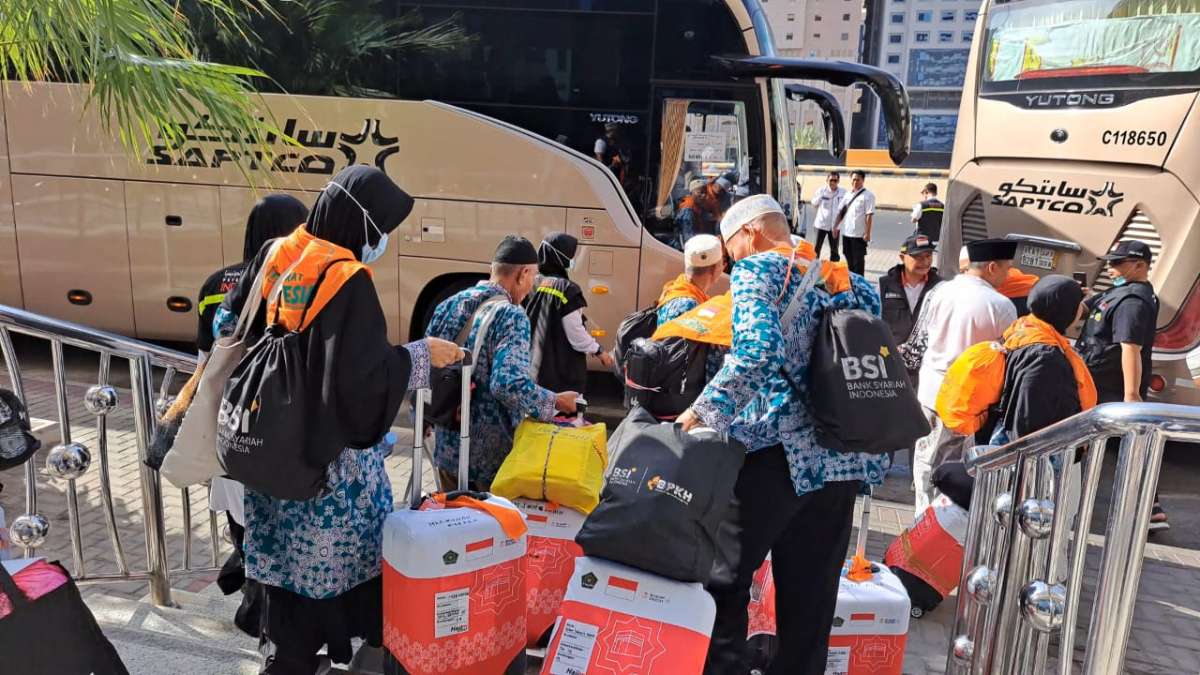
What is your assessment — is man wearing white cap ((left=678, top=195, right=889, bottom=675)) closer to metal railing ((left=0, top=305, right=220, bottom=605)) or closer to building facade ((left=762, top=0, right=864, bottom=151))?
metal railing ((left=0, top=305, right=220, bottom=605))

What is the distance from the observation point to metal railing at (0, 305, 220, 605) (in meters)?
3.19

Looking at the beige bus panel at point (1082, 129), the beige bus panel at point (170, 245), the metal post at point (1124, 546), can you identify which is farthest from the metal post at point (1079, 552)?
the beige bus panel at point (170, 245)

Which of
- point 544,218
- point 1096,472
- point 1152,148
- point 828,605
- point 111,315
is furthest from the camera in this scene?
point 111,315

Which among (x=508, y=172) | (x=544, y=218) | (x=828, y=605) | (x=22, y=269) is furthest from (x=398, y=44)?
(x=828, y=605)

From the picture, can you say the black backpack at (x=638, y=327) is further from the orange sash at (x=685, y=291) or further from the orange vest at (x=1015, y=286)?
the orange vest at (x=1015, y=286)

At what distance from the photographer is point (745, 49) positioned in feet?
22.0

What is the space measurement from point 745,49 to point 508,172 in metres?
2.08

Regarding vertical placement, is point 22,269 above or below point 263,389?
below

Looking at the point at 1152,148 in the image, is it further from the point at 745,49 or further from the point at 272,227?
the point at 272,227

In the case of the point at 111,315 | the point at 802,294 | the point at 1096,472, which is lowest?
the point at 111,315

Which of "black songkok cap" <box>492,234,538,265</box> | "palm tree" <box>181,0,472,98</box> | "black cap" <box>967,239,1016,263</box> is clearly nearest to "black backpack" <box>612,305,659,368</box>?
"black songkok cap" <box>492,234,538,265</box>

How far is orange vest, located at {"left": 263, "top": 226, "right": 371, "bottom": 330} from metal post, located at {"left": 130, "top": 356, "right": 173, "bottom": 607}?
4.36ft

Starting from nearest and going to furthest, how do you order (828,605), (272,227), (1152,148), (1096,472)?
(1096,472) < (828,605) < (272,227) < (1152,148)

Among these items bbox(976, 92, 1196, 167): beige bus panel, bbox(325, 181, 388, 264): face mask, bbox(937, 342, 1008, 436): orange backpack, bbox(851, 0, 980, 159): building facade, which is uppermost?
bbox(851, 0, 980, 159): building facade
